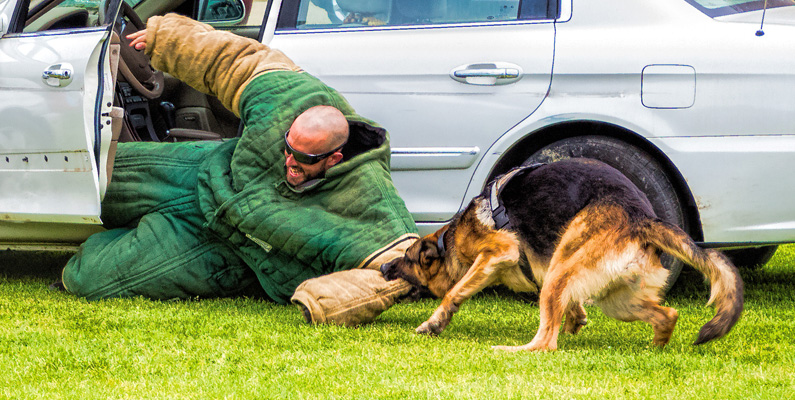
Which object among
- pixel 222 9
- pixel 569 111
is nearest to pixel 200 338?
pixel 569 111

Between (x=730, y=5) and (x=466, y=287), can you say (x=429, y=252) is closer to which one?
(x=466, y=287)

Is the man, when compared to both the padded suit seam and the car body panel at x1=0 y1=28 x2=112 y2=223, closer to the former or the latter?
the padded suit seam

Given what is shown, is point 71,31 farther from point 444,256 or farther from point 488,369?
point 488,369

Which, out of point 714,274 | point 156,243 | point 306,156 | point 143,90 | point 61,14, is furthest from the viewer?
point 143,90

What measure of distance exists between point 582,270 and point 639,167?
3.81 ft

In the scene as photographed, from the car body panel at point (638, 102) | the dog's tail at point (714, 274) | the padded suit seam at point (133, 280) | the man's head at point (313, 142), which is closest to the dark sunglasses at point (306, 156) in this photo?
the man's head at point (313, 142)

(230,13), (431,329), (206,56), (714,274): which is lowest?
(431,329)

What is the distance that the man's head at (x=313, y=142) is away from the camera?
4004 millimetres

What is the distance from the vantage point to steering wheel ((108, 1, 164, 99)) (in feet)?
16.5

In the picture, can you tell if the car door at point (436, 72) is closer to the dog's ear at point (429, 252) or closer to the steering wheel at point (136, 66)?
the dog's ear at point (429, 252)

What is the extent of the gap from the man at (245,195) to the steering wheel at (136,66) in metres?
0.52

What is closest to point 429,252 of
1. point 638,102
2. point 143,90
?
point 638,102

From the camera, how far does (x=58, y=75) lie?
409cm

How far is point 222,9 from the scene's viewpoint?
6.05 m
